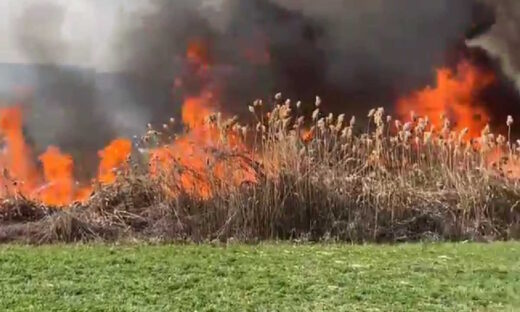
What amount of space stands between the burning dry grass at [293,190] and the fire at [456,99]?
5.52 feet

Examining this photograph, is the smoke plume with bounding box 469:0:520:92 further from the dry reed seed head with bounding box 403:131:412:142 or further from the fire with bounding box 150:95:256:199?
the fire with bounding box 150:95:256:199

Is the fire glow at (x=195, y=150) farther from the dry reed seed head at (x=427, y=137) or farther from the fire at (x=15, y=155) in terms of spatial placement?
the dry reed seed head at (x=427, y=137)

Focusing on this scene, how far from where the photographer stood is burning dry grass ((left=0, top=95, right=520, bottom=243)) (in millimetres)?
5324

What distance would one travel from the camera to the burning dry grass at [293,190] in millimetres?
5324

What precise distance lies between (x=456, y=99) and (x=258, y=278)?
458 centimetres

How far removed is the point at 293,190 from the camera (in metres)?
5.46

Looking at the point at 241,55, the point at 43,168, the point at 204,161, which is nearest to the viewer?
the point at 204,161

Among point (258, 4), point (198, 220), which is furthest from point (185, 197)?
point (258, 4)

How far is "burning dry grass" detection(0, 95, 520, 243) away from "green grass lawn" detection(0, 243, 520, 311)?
1.58 feet

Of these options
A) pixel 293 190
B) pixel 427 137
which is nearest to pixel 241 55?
Result: pixel 427 137

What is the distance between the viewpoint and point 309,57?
819cm

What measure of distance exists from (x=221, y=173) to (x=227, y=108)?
207 cm

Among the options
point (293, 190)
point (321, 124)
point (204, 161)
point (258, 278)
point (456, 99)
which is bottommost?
point (258, 278)

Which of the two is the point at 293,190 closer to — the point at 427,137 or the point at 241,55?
the point at 427,137
